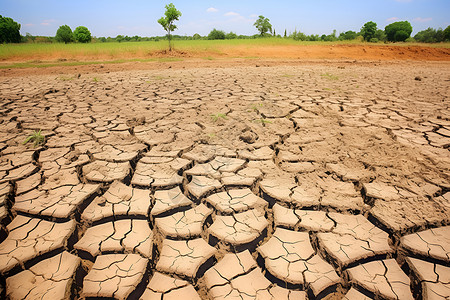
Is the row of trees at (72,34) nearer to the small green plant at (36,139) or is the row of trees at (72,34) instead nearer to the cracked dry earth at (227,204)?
the cracked dry earth at (227,204)

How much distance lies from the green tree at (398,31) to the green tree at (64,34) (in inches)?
1395

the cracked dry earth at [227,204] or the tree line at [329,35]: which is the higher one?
the tree line at [329,35]

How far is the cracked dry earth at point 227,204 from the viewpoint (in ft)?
3.52

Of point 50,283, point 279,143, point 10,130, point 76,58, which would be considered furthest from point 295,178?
point 76,58

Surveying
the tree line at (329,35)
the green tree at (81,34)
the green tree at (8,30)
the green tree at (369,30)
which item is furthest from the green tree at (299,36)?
the green tree at (8,30)

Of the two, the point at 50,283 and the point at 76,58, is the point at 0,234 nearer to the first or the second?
the point at 50,283

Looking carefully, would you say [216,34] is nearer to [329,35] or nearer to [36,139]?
[329,35]

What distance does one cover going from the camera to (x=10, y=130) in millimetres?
2566

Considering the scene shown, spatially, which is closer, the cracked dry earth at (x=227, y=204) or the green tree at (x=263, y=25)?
→ the cracked dry earth at (x=227, y=204)

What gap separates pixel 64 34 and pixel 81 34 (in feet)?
7.24

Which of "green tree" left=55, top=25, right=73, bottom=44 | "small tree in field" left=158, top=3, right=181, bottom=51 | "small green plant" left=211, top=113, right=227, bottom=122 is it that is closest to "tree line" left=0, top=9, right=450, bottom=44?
"green tree" left=55, top=25, right=73, bottom=44

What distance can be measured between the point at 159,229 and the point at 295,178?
1.08 metres

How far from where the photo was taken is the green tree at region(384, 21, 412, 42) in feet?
71.7

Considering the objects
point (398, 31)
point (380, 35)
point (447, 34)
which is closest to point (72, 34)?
point (380, 35)
